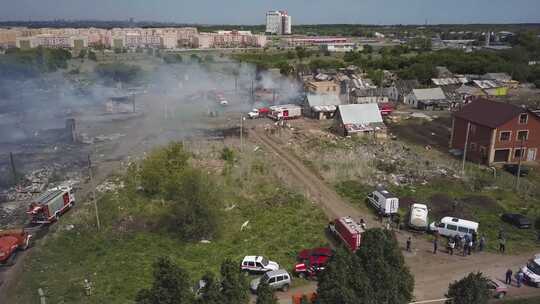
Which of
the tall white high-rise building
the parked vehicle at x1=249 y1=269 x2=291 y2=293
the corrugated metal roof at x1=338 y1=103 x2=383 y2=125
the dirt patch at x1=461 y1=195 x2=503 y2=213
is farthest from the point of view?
the tall white high-rise building

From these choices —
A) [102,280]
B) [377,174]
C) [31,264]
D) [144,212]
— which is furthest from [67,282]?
[377,174]

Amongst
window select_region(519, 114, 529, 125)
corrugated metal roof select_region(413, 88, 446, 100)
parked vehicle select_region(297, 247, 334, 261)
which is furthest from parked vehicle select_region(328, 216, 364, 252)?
corrugated metal roof select_region(413, 88, 446, 100)

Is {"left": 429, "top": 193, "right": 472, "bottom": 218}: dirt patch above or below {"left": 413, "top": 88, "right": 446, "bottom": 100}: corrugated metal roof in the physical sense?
below

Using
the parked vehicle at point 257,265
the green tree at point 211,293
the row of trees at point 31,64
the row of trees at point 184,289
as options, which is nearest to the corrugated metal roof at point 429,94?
A: the parked vehicle at point 257,265

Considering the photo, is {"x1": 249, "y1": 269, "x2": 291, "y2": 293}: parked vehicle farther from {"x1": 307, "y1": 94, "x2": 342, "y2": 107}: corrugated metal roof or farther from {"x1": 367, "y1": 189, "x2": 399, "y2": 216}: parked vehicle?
{"x1": 307, "y1": 94, "x2": 342, "y2": 107}: corrugated metal roof

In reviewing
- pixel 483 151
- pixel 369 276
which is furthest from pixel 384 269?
pixel 483 151

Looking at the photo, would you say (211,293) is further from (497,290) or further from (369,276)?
(497,290)

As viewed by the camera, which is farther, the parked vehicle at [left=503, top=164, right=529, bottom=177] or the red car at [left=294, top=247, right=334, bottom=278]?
the parked vehicle at [left=503, top=164, right=529, bottom=177]

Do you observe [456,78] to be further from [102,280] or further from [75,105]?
[102,280]
